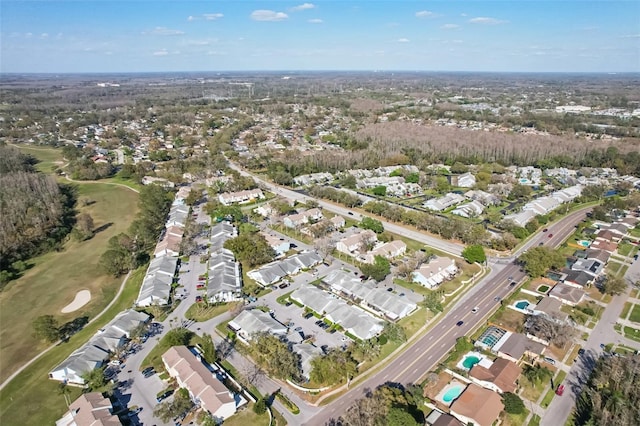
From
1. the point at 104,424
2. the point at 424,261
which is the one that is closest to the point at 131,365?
the point at 104,424

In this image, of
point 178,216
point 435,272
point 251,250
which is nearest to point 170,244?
point 178,216

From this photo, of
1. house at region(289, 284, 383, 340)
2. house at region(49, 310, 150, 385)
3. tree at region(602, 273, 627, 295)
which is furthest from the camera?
tree at region(602, 273, 627, 295)

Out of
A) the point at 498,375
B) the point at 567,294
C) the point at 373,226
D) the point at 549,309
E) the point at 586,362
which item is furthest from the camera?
the point at 373,226

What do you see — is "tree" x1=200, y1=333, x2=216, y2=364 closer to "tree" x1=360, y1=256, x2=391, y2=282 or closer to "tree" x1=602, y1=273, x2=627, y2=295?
"tree" x1=360, y1=256, x2=391, y2=282

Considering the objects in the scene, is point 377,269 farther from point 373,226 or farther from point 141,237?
point 141,237

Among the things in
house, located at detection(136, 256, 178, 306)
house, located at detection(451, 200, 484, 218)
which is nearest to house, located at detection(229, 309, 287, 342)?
house, located at detection(136, 256, 178, 306)

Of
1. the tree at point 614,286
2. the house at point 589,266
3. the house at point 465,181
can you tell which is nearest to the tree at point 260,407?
the tree at point 614,286

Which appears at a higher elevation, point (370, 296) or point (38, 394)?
point (370, 296)
